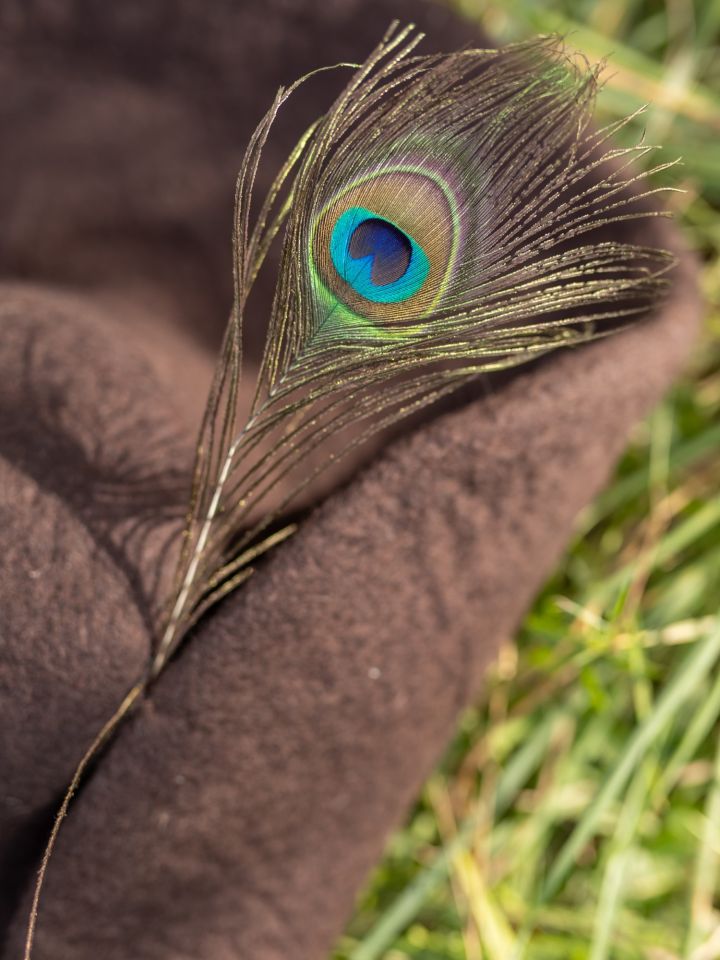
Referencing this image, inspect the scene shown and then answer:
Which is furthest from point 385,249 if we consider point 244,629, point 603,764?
point 603,764

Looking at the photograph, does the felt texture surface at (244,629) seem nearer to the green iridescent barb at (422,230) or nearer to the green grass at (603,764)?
the green iridescent barb at (422,230)

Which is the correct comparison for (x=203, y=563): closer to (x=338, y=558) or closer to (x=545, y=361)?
(x=338, y=558)

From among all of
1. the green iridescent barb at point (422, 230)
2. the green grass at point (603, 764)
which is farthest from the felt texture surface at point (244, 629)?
the green grass at point (603, 764)

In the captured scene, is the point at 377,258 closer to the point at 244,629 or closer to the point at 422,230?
the point at 422,230

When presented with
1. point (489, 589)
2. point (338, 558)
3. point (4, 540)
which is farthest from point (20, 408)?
point (489, 589)

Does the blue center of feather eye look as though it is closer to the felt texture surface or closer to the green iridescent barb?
the green iridescent barb

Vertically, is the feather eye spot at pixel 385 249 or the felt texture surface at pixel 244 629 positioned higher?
the feather eye spot at pixel 385 249
